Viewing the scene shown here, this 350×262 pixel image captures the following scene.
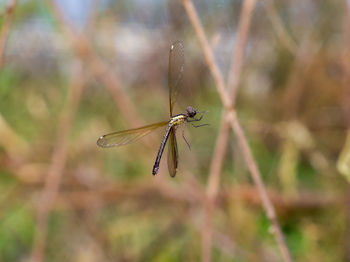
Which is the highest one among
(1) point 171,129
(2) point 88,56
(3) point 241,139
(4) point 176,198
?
(2) point 88,56

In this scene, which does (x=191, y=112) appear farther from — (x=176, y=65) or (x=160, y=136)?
(x=160, y=136)

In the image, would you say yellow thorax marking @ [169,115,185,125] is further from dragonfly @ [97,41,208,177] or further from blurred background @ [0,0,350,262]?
blurred background @ [0,0,350,262]

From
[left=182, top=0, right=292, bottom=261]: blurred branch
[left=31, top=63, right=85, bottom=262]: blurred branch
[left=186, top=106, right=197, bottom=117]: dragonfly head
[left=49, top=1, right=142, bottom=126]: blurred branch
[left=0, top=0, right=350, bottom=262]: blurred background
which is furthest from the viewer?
[left=0, top=0, right=350, bottom=262]: blurred background

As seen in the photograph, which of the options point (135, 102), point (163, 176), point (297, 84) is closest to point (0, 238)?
point (163, 176)

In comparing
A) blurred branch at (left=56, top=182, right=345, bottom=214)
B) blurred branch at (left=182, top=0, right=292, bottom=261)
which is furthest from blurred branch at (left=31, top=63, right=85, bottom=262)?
blurred branch at (left=182, top=0, right=292, bottom=261)

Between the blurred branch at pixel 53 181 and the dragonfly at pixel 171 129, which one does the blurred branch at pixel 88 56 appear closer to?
the blurred branch at pixel 53 181

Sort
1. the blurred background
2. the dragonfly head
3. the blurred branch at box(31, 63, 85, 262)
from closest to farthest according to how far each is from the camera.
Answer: the dragonfly head, the blurred branch at box(31, 63, 85, 262), the blurred background

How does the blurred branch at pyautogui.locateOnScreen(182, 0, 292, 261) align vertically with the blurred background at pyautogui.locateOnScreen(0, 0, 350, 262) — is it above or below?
below

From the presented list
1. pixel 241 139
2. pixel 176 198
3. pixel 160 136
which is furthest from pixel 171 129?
pixel 176 198

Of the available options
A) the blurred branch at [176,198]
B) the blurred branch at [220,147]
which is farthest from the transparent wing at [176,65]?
the blurred branch at [176,198]
